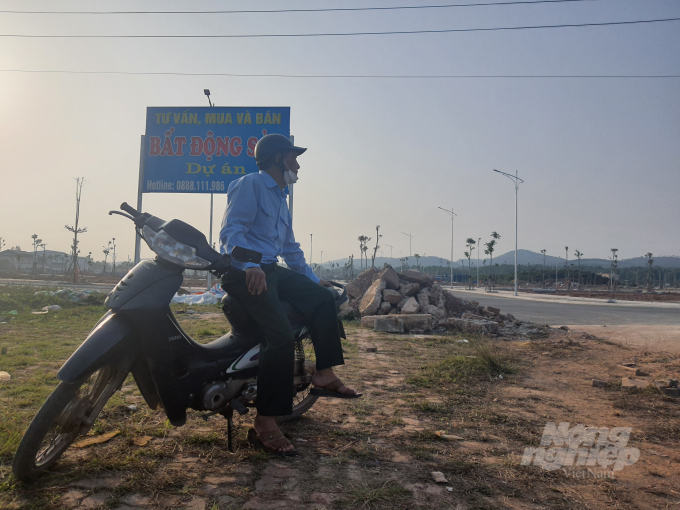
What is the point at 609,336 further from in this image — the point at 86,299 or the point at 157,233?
the point at 86,299

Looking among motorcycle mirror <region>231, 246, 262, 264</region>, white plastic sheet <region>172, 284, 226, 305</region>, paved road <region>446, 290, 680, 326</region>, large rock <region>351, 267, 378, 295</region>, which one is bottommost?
paved road <region>446, 290, 680, 326</region>

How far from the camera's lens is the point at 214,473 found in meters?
2.28

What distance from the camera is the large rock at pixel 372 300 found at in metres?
10.7

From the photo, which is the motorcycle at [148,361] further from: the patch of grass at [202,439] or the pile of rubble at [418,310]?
the pile of rubble at [418,310]

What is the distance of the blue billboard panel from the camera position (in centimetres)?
1197

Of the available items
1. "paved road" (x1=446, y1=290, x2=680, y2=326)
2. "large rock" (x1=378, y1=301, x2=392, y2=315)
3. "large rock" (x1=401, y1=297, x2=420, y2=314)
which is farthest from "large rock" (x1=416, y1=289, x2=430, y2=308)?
"paved road" (x1=446, y1=290, x2=680, y2=326)

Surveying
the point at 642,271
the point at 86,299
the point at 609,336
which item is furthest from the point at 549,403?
the point at 642,271

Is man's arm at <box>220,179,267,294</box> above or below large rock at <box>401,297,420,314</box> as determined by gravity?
above

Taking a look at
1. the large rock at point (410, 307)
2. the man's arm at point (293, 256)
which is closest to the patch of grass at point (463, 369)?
the man's arm at point (293, 256)

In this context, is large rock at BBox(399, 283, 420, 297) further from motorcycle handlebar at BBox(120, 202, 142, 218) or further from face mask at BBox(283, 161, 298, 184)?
motorcycle handlebar at BBox(120, 202, 142, 218)

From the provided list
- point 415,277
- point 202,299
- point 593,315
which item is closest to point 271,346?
point 415,277

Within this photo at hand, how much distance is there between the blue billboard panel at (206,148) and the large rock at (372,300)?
15.9 feet

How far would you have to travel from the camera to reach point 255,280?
7.74 feet

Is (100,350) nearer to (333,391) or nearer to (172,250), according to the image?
(172,250)
